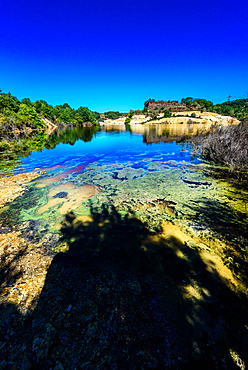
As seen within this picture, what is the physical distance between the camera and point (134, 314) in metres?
2.56

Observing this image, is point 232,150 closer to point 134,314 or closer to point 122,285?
point 122,285

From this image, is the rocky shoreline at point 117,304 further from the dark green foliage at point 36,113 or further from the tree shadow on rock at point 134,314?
the dark green foliage at point 36,113

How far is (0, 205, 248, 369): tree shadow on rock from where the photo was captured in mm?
2057

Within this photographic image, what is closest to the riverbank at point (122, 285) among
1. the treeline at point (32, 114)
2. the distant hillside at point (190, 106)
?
the treeline at point (32, 114)

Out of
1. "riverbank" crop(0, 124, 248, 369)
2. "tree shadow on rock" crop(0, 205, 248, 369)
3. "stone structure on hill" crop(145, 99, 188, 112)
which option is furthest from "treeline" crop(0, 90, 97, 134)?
"stone structure on hill" crop(145, 99, 188, 112)

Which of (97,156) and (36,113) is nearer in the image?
(97,156)

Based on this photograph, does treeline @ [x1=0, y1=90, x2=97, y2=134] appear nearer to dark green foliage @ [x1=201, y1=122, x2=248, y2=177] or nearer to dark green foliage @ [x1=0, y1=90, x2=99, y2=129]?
dark green foliage @ [x1=0, y1=90, x2=99, y2=129]

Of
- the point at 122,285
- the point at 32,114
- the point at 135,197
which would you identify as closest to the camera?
the point at 122,285

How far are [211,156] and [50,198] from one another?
42.4 ft

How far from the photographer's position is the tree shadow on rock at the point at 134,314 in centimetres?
206

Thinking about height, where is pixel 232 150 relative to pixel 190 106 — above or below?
below

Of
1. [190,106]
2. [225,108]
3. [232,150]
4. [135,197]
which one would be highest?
[190,106]

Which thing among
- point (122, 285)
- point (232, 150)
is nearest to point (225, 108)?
point (232, 150)

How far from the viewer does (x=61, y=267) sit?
11.4 feet
